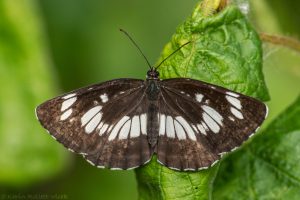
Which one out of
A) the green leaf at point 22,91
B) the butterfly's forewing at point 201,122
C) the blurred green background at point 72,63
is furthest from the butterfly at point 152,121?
the green leaf at point 22,91

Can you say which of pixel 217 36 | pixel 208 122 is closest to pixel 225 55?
pixel 217 36

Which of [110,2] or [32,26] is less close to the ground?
[110,2]

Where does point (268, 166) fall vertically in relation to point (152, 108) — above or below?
below

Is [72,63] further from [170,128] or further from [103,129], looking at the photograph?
[170,128]

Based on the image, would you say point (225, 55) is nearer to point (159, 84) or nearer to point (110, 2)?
point (159, 84)

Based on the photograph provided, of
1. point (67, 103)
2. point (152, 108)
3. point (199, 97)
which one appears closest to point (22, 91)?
point (67, 103)

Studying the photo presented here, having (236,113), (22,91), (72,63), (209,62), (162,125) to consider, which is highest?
(72,63)

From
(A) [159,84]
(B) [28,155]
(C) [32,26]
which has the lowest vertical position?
(A) [159,84]

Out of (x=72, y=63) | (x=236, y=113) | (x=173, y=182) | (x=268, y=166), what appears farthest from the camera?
(x=72, y=63)

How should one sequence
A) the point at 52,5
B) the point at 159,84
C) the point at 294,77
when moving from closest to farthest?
1. the point at 159,84
2. the point at 294,77
3. the point at 52,5
